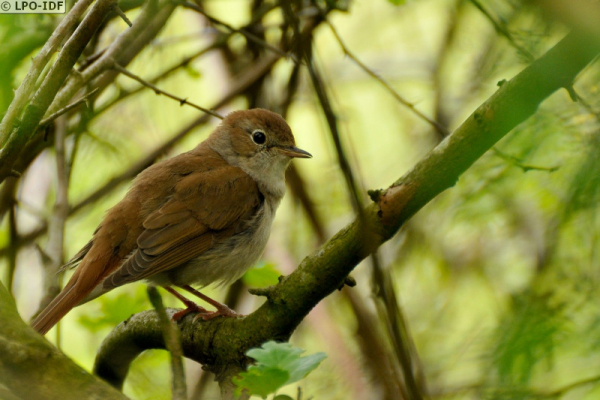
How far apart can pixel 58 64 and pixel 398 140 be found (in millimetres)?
4171

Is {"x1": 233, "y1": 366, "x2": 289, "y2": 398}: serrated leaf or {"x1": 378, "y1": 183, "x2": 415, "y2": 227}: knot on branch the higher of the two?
{"x1": 378, "y1": 183, "x2": 415, "y2": 227}: knot on branch

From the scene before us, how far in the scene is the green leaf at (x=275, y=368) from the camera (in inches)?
73.4

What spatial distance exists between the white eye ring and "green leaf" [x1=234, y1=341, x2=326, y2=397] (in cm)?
326

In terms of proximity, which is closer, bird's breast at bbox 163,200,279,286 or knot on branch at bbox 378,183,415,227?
knot on branch at bbox 378,183,415,227

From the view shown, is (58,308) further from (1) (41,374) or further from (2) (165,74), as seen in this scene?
(2) (165,74)

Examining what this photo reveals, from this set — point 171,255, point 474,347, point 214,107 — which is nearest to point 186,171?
point 171,255

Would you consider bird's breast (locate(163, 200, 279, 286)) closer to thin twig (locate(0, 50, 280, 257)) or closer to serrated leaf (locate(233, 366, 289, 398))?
thin twig (locate(0, 50, 280, 257))

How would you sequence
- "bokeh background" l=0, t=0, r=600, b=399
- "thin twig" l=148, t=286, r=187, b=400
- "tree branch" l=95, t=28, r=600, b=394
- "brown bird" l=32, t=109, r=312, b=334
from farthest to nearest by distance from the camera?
"bokeh background" l=0, t=0, r=600, b=399, "brown bird" l=32, t=109, r=312, b=334, "tree branch" l=95, t=28, r=600, b=394, "thin twig" l=148, t=286, r=187, b=400

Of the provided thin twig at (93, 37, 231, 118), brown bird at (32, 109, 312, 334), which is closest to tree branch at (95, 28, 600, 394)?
brown bird at (32, 109, 312, 334)

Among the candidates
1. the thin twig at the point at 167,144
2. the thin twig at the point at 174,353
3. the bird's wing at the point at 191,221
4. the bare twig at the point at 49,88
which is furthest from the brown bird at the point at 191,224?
the thin twig at the point at 174,353

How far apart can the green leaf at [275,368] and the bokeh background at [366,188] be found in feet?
5.91

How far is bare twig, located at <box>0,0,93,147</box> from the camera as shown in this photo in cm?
282

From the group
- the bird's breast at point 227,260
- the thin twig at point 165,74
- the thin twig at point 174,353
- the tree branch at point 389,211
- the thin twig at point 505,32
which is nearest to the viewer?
the thin twig at point 174,353

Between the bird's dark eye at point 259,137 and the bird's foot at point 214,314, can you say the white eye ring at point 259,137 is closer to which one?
the bird's dark eye at point 259,137
